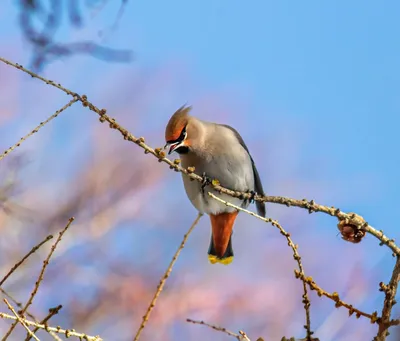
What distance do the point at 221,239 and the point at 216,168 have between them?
0.84ft

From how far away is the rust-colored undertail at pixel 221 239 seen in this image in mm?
1847

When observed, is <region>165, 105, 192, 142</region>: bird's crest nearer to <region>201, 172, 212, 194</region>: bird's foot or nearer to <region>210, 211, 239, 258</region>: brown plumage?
<region>201, 172, 212, 194</region>: bird's foot

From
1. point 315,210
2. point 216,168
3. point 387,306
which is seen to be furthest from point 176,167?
point 216,168

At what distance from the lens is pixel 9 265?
1821 millimetres

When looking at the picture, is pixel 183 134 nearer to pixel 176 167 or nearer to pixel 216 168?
pixel 216 168

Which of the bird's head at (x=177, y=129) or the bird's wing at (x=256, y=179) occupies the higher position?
the bird's wing at (x=256, y=179)

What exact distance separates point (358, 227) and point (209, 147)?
717mm

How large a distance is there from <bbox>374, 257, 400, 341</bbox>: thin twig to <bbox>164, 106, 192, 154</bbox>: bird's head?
2.09 ft

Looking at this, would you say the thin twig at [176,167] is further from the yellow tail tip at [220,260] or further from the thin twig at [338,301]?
the yellow tail tip at [220,260]

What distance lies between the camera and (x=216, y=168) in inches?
66.6

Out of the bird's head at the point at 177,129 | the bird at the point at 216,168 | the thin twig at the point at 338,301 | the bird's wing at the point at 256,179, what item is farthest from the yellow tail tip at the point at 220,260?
the thin twig at the point at 338,301

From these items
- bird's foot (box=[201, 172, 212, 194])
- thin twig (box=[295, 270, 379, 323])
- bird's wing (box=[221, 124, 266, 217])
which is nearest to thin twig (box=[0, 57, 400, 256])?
thin twig (box=[295, 270, 379, 323])

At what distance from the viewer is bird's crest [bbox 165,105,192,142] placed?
1467mm

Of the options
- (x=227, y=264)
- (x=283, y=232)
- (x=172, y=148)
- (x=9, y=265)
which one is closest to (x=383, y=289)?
(x=283, y=232)
